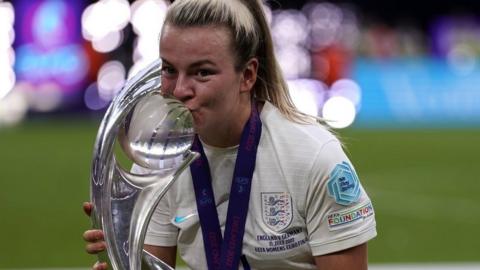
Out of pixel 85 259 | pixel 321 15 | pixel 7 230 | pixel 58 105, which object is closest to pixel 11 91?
pixel 58 105

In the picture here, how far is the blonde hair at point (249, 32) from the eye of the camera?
331cm

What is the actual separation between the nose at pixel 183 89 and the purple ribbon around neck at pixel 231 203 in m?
0.38

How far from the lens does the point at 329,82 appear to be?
2369cm

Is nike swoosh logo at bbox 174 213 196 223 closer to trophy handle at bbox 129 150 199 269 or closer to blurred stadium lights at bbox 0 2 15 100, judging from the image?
trophy handle at bbox 129 150 199 269

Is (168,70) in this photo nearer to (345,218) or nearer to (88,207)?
(88,207)

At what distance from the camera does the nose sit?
10.4 ft

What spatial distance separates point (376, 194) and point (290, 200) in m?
9.89

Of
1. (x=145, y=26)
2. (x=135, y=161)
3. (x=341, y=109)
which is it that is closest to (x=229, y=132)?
(x=135, y=161)

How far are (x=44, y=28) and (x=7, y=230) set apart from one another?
447 inches

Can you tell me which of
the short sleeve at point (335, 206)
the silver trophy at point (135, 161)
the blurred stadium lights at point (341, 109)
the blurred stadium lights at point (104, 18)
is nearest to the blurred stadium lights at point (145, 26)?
the blurred stadium lights at point (104, 18)

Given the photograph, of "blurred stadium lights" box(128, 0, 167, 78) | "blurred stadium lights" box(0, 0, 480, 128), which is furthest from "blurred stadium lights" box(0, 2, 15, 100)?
"blurred stadium lights" box(128, 0, 167, 78)

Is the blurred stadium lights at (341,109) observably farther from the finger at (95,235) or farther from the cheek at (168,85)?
the finger at (95,235)

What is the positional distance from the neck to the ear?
0.09 meters

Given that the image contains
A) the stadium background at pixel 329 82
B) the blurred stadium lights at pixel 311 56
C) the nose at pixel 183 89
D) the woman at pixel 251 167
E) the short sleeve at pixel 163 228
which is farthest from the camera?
the blurred stadium lights at pixel 311 56
